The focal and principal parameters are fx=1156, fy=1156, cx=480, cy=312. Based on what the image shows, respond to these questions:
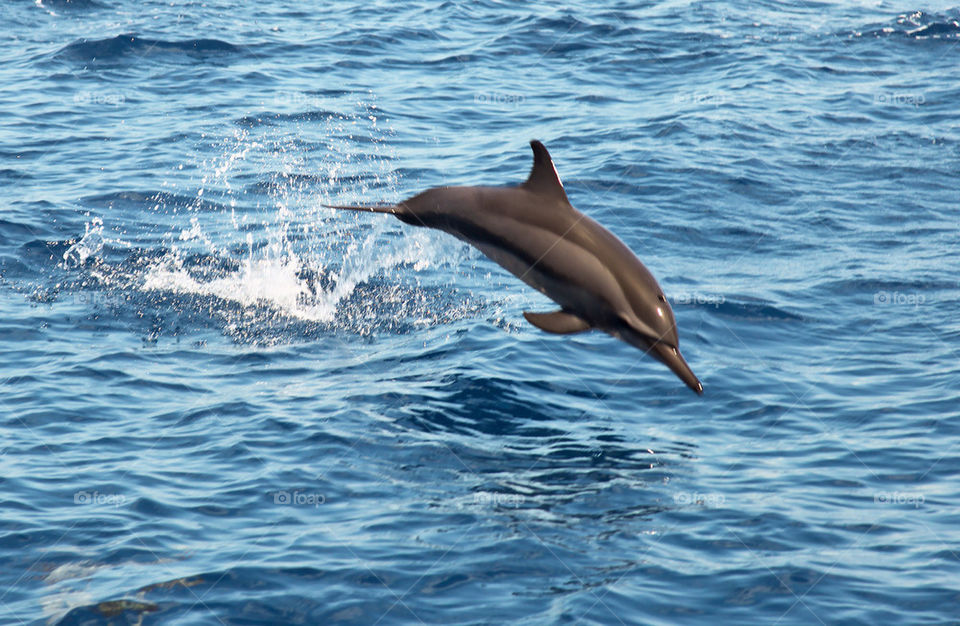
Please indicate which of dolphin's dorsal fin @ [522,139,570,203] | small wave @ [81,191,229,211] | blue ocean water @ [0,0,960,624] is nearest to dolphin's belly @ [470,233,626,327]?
dolphin's dorsal fin @ [522,139,570,203]

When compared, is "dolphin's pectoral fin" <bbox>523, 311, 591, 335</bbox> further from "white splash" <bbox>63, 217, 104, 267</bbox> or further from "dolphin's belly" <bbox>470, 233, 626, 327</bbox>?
"white splash" <bbox>63, 217, 104, 267</bbox>

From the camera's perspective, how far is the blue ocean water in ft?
24.2

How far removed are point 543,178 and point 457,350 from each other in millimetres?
3180

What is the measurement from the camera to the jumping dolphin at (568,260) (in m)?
8.31

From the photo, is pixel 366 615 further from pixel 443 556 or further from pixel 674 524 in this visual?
pixel 674 524

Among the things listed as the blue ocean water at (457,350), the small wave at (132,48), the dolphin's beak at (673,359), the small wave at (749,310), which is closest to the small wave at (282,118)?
the blue ocean water at (457,350)

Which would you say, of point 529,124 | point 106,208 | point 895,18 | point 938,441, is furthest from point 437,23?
point 938,441

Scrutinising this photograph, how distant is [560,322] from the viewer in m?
8.28

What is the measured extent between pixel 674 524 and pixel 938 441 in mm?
2754

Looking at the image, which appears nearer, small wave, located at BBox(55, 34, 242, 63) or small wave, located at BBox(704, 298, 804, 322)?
small wave, located at BBox(704, 298, 804, 322)

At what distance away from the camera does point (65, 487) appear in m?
8.34

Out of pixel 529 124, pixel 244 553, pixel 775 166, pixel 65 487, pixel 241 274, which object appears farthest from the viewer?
pixel 529 124

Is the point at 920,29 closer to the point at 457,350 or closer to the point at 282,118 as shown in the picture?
the point at 282,118

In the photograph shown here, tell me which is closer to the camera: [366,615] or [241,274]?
[366,615]
